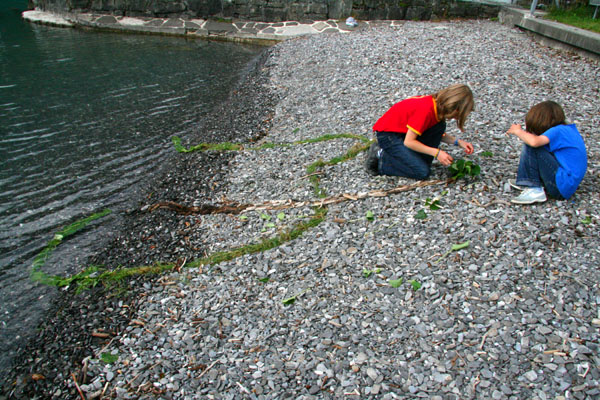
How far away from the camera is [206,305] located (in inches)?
204

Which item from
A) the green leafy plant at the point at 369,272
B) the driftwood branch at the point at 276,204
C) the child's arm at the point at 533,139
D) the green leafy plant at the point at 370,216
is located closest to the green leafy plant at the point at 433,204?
the driftwood branch at the point at 276,204

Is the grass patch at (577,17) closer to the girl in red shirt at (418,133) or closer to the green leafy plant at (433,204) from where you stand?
the girl in red shirt at (418,133)

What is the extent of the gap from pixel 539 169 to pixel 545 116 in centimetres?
69

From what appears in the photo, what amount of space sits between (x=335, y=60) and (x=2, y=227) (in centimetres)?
1108

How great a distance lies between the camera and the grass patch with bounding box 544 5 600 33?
13.1 m

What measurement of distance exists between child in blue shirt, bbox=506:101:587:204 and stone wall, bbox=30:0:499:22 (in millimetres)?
17344

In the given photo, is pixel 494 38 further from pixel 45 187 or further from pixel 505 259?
pixel 45 187

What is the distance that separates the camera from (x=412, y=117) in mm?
6195

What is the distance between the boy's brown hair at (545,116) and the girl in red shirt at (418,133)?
81 centimetres

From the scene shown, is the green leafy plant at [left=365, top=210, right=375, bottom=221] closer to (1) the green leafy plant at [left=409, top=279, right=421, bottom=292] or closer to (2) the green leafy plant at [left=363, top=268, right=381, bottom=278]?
(2) the green leafy plant at [left=363, top=268, right=381, bottom=278]

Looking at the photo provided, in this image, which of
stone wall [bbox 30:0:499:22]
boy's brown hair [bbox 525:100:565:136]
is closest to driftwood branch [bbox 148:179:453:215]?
boy's brown hair [bbox 525:100:565:136]

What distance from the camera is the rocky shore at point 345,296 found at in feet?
13.2

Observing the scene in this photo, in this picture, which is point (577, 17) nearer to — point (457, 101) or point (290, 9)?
point (290, 9)

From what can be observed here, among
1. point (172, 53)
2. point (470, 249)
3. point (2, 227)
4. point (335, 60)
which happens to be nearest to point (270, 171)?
point (470, 249)
